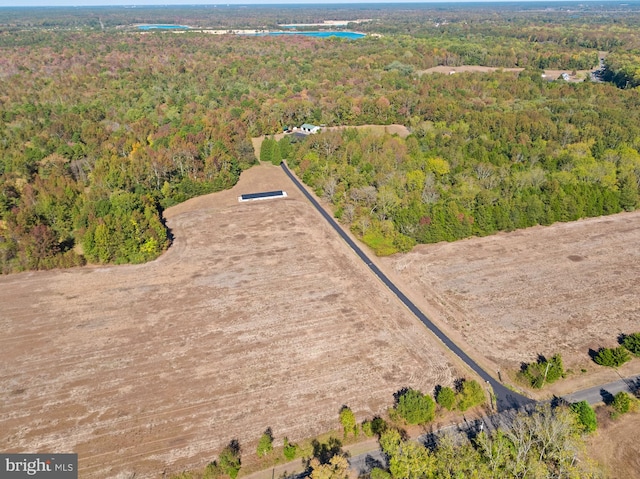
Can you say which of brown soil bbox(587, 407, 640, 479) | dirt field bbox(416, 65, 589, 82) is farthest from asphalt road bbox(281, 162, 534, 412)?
dirt field bbox(416, 65, 589, 82)

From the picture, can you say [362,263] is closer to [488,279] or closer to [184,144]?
[488,279]

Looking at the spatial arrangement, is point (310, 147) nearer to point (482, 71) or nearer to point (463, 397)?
point (463, 397)

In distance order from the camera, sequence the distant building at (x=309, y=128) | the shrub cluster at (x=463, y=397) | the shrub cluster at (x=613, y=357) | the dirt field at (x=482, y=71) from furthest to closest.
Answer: the dirt field at (x=482, y=71), the distant building at (x=309, y=128), the shrub cluster at (x=613, y=357), the shrub cluster at (x=463, y=397)

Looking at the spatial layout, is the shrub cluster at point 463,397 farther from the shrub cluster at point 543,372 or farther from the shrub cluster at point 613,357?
the shrub cluster at point 613,357

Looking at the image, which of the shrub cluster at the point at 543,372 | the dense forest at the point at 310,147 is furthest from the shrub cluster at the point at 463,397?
the dense forest at the point at 310,147

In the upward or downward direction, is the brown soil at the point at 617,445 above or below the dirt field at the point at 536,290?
below

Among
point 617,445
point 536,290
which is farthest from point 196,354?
point 536,290
